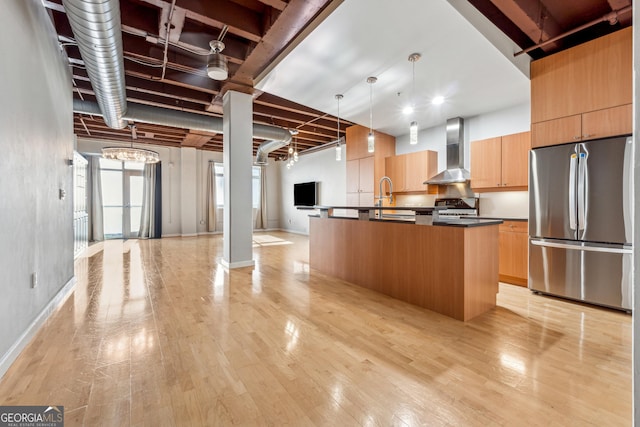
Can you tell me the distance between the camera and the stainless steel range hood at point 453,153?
519 cm

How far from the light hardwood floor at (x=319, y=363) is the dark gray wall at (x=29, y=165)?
37cm

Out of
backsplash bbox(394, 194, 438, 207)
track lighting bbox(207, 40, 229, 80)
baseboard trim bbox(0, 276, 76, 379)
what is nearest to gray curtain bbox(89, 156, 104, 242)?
baseboard trim bbox(0, 276, 76, 379)

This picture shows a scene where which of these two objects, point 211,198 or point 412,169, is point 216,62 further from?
point 211,198

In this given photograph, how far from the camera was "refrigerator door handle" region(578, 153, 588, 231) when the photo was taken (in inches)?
118

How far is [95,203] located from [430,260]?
9156 mm

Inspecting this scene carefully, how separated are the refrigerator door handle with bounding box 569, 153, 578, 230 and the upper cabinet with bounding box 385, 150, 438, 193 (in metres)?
2.58

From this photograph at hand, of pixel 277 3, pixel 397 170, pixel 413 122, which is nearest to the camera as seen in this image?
pixel 277 3

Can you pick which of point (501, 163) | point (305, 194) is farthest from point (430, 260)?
point (305, 194)

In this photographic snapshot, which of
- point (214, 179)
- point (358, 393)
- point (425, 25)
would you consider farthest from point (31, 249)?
point (214, 179)

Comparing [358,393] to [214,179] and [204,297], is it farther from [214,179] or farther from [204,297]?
[214,179]

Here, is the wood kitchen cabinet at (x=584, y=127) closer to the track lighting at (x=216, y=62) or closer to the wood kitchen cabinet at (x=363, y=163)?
the wood kitchen cabinet at (x=363, y=163)

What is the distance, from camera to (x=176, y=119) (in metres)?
5.54

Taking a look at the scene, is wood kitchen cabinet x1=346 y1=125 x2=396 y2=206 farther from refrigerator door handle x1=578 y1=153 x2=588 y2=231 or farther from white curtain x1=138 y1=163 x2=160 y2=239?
white curtain x1=138 y1=163 x2=160 y2=239

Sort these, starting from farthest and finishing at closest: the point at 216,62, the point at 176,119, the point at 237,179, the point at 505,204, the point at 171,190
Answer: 1. the point at 171,190
2. the point at 176,119
3. the point at 505,204
4. the point at 237,179
5. the point at 216,62
